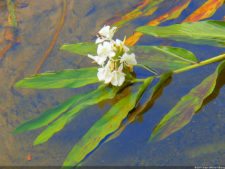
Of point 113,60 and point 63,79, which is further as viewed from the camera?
point 63,79

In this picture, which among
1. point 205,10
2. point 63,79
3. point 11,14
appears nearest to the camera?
point 63,79

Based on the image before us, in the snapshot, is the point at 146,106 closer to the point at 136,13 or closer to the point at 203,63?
the point at 203,63

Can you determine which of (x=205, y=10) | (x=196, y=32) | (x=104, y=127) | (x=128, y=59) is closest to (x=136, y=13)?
(x=205, y=10)

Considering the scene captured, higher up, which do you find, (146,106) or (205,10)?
(205,10)

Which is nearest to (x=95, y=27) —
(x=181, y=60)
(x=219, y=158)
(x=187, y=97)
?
(x=181, y=60)

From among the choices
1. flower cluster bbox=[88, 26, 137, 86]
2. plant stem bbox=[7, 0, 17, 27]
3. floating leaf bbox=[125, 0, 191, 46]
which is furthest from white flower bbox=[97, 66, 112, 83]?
plant stem bbox=[7, 0, 17, 27]

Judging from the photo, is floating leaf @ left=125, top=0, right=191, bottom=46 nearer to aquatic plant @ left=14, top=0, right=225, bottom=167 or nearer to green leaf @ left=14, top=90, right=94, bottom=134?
aquatic plant @ left=14, top=0, right=225, bottom=167
